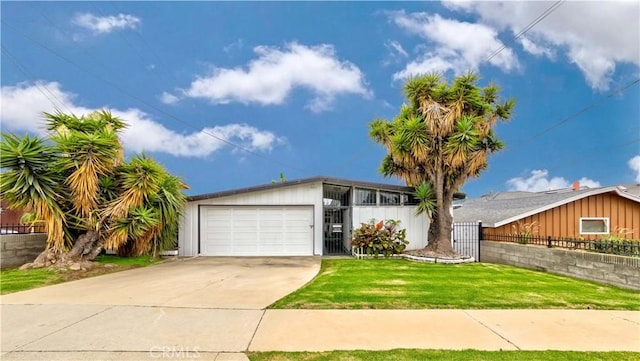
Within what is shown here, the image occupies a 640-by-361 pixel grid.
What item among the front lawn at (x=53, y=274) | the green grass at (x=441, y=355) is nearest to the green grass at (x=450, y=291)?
the green grass at (x=441, y=355)

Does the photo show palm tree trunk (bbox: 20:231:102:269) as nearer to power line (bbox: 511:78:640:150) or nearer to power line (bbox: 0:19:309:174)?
power line (bbox: 0:19:309:174)

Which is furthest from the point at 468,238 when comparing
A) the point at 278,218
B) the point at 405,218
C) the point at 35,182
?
the point at 35,182

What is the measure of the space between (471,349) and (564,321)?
80.9 inches

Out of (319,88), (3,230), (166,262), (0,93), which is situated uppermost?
(319,88)

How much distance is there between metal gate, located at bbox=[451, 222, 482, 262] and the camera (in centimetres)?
1314

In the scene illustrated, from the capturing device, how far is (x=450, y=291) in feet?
21.3

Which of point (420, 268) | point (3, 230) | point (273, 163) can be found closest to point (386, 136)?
point (420, 268)

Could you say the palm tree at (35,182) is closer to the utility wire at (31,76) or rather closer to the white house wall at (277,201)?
the white house wall at (277,201)

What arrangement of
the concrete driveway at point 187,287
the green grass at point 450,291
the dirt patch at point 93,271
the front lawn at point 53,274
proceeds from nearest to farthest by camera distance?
the green grass at point 450,291
the concrete driveway at point 187,287
the front lawn at point 53,274
the dirt patch at point 93,271

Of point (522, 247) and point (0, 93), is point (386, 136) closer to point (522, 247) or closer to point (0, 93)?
point (522, 247)

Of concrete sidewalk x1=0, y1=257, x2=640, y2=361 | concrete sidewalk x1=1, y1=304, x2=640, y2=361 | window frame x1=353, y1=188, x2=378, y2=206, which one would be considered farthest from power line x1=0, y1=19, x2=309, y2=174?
window frame x1=353, y1=188, x2=378, y2=206

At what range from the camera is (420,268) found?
382 inches

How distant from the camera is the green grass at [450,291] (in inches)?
219

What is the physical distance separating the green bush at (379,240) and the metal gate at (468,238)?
208cm
